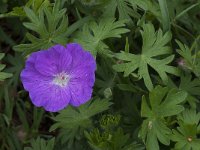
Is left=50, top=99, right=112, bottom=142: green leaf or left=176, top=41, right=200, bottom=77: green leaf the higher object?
left=176, top=41, right=200, bottom=77: green leaf

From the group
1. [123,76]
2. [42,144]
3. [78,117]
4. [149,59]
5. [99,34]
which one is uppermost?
[99,34]

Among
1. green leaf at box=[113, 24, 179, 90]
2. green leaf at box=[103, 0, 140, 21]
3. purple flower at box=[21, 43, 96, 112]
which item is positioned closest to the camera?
purple flower at box=[21, 43, 96, 112]

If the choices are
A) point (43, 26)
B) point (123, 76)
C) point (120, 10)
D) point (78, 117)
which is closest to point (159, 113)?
point (123, 76)

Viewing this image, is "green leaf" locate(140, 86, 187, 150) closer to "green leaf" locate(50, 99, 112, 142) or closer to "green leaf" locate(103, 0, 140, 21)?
"green leaf" locate(50, 99, 112, 142)

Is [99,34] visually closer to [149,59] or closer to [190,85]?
[149,59]

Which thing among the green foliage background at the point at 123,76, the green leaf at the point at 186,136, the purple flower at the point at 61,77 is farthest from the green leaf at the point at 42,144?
the green leaf at the point at 186,136

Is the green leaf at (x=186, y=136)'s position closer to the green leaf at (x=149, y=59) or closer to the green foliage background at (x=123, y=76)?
the green foliage background at (x=123, y=76)

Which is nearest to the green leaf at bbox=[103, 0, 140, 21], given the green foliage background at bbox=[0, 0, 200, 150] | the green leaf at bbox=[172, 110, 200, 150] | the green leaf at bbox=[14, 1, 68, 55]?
the green foliage background at bbox=[0, 0, 200, 150]
